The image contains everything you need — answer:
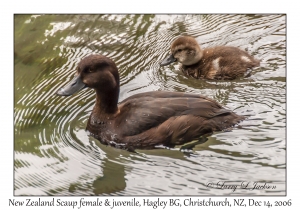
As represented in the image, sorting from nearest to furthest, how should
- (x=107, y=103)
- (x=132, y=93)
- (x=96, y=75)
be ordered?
(x=96, y=75) < (x=107, y=103) < (x=132, y=93)

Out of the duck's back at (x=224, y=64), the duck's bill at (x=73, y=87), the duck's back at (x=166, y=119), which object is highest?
the duck's back at (x=224, y=64)

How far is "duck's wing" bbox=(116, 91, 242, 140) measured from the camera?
5.90 m

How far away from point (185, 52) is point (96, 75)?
1.72 meters

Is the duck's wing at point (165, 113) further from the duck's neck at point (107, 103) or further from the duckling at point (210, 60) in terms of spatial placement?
the duckling at point (210, 60)

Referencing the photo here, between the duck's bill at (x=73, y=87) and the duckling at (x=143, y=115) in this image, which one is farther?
the duck's bill at (x=73, y=87)

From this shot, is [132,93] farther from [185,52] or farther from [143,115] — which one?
[143,115]

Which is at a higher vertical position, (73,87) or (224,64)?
(224,64)

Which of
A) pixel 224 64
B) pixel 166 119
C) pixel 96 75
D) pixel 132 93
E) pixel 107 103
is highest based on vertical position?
pixel 224 64

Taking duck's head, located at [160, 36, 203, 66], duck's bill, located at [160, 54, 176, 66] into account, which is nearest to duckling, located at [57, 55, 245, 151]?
duck's head, located at [160, 36, 203, 66]

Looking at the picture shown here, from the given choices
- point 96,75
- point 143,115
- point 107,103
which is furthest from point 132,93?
point 143,115

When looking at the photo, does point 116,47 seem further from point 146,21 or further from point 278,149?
point 278,149

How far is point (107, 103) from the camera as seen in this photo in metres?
6.16

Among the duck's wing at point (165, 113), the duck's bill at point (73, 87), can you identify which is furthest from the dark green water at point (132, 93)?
the duck's bill at point (73, 87)

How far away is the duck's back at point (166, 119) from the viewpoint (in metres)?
5.90
